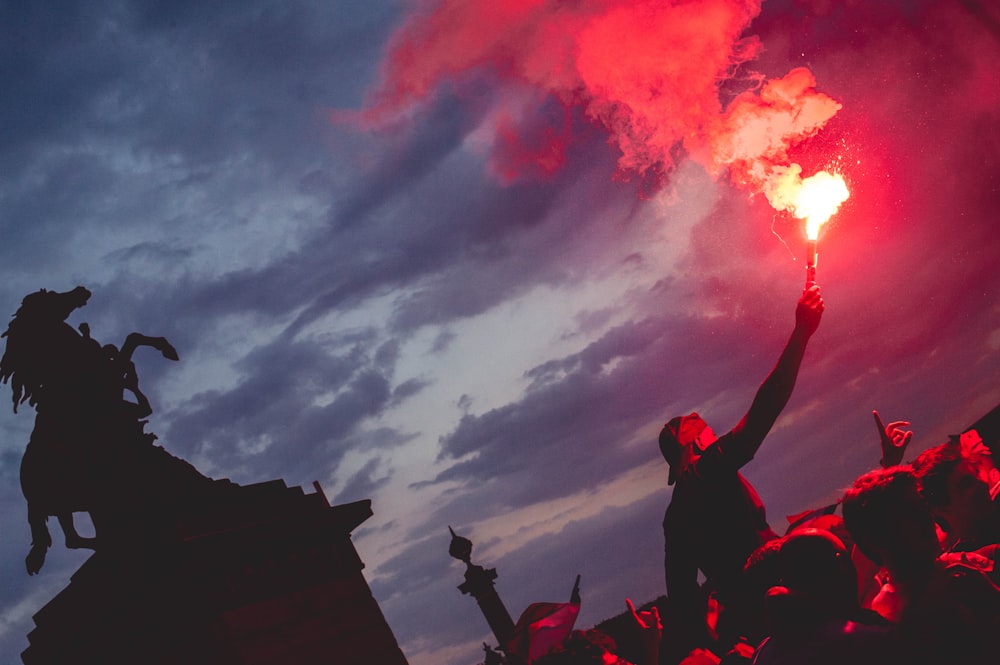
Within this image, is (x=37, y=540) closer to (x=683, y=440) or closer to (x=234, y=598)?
(x=234, y=598)

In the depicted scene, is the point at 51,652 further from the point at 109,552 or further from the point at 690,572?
the point at 690,572

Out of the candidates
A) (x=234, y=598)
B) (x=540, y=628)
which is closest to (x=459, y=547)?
(x=234, y=598)

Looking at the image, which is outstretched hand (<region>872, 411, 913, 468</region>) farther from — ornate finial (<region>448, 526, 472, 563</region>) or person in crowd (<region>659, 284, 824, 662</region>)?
ornate finial (<region>448, 526, 472, 563</region>)

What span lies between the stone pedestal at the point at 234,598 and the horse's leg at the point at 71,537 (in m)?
0.22

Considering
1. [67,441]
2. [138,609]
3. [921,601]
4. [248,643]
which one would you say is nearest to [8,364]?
[67,441]

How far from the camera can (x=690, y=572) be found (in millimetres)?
4574

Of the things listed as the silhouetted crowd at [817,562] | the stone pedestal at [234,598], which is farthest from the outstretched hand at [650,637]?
the stone pedestal at [234,598]

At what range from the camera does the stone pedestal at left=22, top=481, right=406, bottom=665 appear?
35.5 feet

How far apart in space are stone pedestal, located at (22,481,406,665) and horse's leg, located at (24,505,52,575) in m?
0.60

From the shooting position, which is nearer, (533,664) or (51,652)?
(533,664)

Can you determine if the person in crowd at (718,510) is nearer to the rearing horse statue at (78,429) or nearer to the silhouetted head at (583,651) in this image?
the silhouetted head at (583,651)

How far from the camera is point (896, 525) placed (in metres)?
2.96

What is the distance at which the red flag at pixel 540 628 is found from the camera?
15.2 feet

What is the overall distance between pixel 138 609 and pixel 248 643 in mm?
1794
